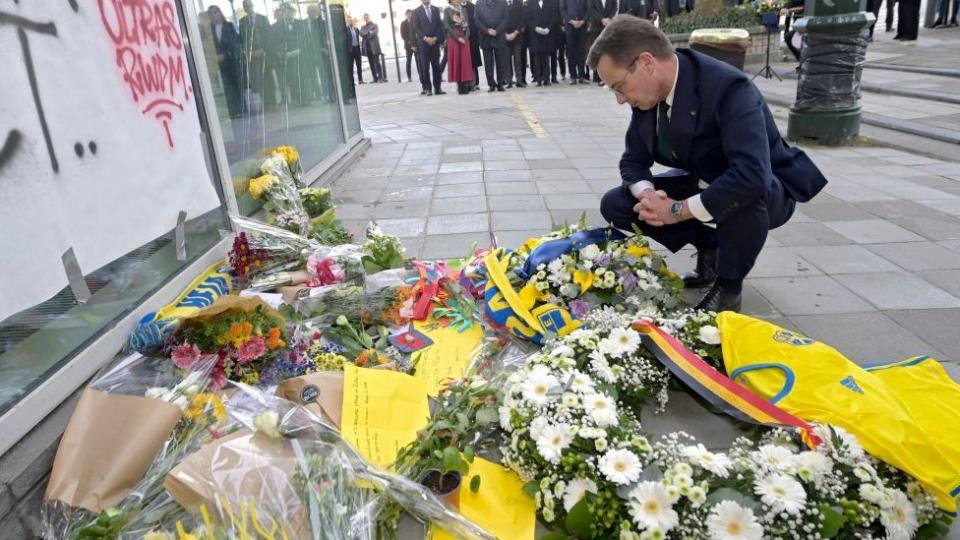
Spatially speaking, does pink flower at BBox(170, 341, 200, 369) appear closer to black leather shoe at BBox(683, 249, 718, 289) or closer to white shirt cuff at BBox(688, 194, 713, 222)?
white shirt cuff at BBox(688, 194, 713, 222)

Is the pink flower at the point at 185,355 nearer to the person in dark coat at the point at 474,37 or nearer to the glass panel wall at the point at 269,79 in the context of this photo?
the glass panel wall at the point at 269,79

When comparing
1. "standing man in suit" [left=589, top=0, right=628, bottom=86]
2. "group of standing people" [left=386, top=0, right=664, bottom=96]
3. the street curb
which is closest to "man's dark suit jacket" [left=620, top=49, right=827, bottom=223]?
the street curb

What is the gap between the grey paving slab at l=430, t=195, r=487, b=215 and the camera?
16.2 ft

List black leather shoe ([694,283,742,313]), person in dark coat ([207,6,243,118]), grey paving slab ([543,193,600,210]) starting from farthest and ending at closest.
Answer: grey paving slab ([543,193,600,210]), person in dark coat ([207,6,243,118]), black leather shoe ([694,283,742,313])

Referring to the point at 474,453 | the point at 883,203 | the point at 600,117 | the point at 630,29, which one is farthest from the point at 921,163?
the point at 474,453

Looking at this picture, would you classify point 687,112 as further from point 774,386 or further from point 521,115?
point 521,115

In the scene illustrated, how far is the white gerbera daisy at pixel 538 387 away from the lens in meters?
2.04

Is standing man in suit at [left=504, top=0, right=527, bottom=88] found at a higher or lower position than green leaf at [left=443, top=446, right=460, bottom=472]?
higher

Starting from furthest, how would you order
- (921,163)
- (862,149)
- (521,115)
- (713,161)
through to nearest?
(521,115)
(862,149)
(921,163)
(713,161)

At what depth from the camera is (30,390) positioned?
82.4 inches

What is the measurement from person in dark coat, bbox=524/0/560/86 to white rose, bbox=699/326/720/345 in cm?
1242

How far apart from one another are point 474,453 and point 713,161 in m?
1.75

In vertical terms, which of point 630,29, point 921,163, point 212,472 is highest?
point 630,29

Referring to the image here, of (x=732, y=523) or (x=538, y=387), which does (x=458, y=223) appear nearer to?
(x=538, y=387)
